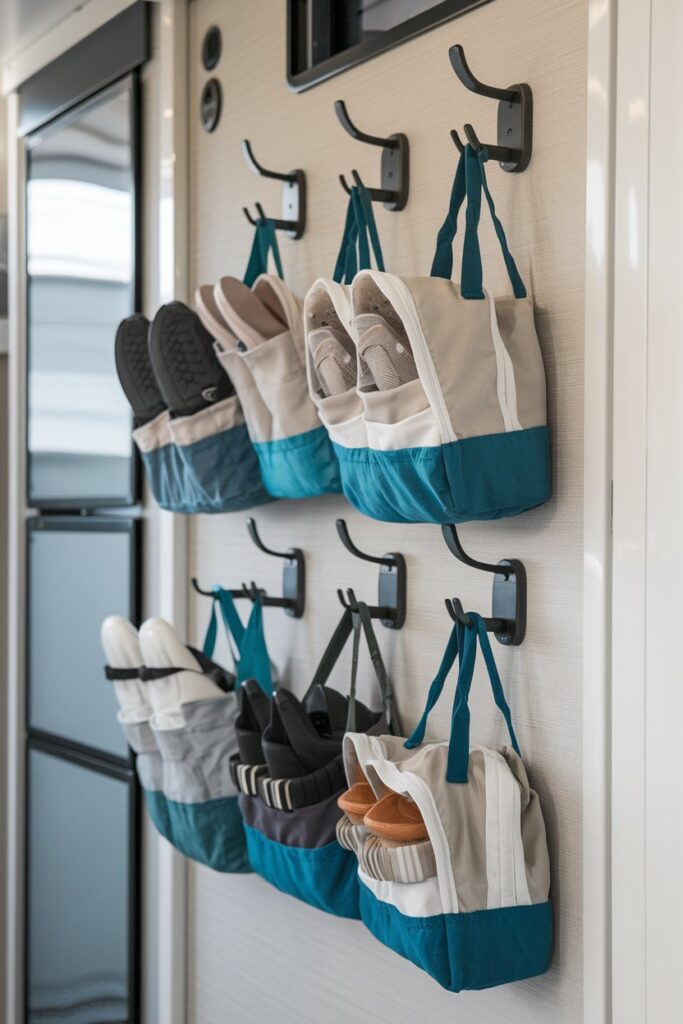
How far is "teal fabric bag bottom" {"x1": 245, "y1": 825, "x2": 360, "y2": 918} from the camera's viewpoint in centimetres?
131

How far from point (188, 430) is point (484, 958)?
77cm

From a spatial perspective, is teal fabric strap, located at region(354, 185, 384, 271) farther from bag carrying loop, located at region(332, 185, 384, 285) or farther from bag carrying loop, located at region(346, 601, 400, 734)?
bag carrying loop, located at region(346, 601, 400, 734)

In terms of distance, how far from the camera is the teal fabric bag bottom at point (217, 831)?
1.56 meters

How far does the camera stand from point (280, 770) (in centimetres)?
133

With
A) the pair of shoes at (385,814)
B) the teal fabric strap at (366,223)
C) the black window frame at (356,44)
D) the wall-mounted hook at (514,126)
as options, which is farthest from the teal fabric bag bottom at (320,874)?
the black window frame at (356,44)

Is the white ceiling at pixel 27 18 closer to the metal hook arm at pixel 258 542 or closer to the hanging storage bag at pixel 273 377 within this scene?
the hanging storage bag at pixel 273 377

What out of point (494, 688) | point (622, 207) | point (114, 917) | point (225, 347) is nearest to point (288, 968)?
point (114, 917)

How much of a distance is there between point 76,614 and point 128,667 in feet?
1.93

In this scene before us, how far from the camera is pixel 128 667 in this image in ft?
5.36

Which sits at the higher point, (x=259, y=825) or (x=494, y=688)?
(x=494, y=688)

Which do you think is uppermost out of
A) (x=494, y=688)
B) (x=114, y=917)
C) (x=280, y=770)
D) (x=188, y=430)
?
(x=188, y=430)

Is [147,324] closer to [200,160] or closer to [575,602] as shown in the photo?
[200,160]

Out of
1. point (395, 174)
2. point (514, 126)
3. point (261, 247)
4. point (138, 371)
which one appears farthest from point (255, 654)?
point (514, 126)

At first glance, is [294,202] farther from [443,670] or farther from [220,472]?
[443,670]
